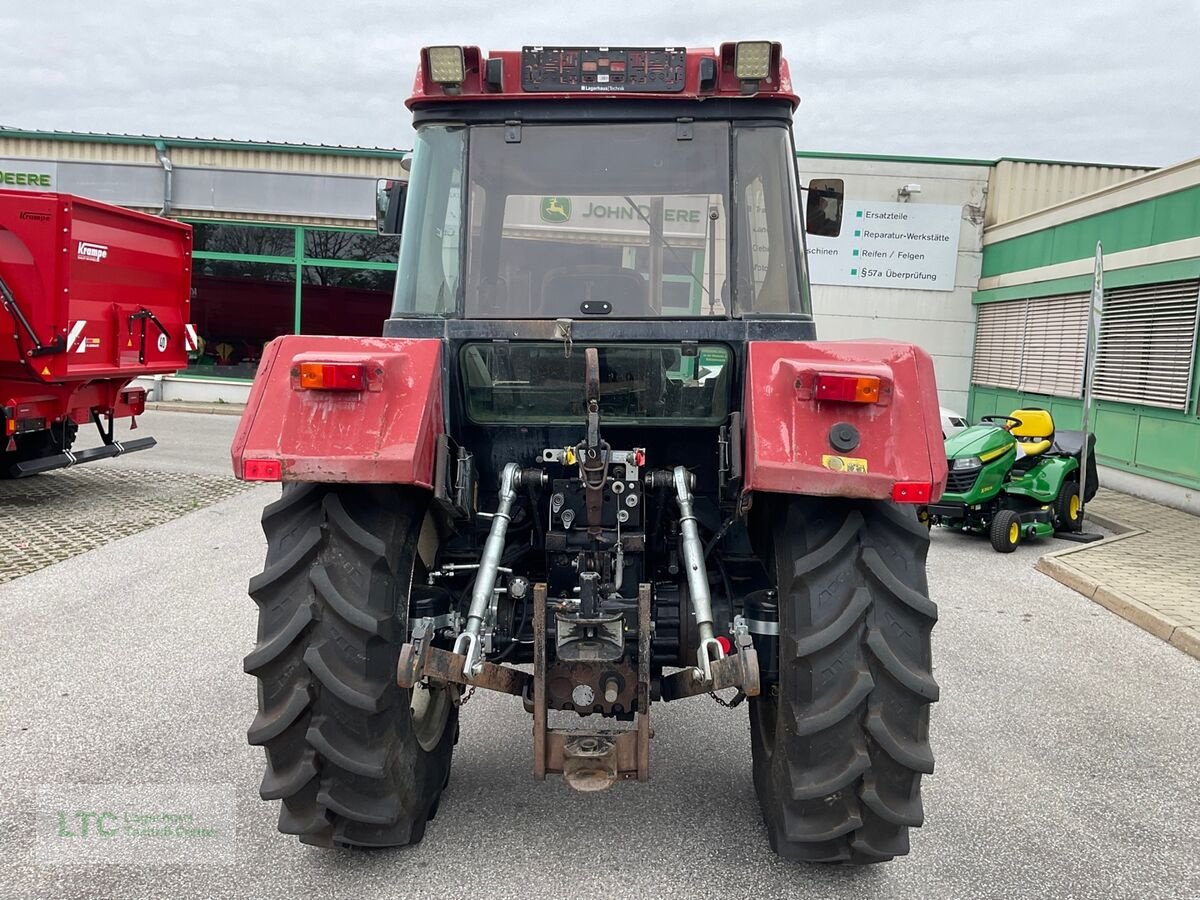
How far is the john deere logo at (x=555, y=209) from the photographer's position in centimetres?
358

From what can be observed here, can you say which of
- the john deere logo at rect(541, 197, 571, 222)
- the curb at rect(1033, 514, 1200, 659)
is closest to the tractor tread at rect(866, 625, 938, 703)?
the john deere logo at rect(541, 197, 571, 222)

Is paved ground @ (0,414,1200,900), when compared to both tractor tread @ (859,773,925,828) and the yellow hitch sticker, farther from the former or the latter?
the yellow hitch sticker

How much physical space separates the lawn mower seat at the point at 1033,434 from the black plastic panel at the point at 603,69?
711 centimetres

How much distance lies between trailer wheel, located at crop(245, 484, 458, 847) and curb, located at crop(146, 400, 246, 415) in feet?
53.9

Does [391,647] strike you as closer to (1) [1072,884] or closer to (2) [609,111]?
(2) [609,111]

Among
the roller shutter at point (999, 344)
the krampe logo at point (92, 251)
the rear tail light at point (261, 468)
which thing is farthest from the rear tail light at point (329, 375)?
the roller shutter at point (999, 344)

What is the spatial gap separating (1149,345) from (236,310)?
639 inches

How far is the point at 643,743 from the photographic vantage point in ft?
10.0

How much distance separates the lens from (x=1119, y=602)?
691cm

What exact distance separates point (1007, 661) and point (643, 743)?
352 cm

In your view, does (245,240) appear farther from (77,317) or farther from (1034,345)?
(1034,345)

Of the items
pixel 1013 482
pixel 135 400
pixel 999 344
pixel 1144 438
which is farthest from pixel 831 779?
pixel 999 344

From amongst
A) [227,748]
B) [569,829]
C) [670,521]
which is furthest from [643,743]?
[227,748]

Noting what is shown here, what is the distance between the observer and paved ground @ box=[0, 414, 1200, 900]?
3166 millimetres
